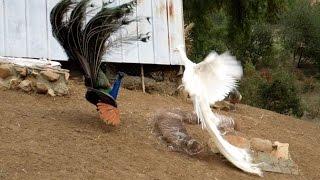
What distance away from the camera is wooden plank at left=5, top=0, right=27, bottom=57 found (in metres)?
10.9

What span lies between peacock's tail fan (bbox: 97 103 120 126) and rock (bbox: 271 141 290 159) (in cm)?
223

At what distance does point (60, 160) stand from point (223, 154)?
223 centimetres

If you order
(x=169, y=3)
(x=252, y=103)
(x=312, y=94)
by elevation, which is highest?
(x=169, y=3)

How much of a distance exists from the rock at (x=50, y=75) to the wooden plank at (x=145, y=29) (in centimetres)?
277

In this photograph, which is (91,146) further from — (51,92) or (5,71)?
(5,71)

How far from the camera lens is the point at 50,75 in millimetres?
9555

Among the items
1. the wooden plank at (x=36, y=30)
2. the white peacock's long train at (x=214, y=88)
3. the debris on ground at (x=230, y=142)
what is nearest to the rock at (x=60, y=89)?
the debris on ground at (x=230, y=142)

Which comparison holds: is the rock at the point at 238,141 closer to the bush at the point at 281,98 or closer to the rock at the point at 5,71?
the rock at the point at 5,71

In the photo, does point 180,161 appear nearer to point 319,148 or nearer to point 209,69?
point 209,69

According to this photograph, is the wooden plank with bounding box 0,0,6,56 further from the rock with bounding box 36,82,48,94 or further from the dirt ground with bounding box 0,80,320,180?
the rock with bounding box 36,82,48,94

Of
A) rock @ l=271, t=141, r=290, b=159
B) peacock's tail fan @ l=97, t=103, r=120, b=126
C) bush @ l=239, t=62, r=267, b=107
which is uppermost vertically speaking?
peacock's tail fan @ l=97, t=103, r=120, b=126

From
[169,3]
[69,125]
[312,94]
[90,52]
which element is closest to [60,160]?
[69,125]

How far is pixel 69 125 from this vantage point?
8.19 m

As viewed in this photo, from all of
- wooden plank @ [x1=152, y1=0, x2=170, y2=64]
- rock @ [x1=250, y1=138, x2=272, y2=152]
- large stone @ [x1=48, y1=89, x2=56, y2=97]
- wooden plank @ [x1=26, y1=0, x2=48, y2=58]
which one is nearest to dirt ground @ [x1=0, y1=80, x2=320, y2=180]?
large stone @ [x1=48, y1=89, x2=56, y2=97]
